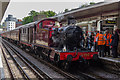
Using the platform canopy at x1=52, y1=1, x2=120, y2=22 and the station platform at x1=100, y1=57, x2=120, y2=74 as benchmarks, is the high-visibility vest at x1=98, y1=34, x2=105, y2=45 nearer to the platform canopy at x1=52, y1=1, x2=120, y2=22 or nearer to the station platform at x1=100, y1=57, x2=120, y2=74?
the station platform at x1=100, y1=57, x2=120, y2=74

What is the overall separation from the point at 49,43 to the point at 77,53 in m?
2.09

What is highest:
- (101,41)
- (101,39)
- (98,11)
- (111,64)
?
(98,11)

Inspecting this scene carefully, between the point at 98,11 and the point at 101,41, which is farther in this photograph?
the point at 98,11

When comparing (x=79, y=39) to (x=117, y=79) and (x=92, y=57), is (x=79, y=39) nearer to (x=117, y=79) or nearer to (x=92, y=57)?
(x=92, y=57)

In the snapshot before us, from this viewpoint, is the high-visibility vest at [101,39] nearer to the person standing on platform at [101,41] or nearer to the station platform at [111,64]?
the person standing on platform at [101,41]

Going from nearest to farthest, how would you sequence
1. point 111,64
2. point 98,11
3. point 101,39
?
point 111,64, point 101,39, point 98,11

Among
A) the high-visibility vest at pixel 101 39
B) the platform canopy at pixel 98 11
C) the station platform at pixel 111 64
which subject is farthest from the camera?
the platform canopy at pixel 98 11

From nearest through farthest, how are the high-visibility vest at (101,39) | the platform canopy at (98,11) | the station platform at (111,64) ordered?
1. the station platform at (111,64)
2. the high-visibility vest at (101,39)
3. the platform canopy at (98,11)

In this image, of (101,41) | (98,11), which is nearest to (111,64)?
(101,41)

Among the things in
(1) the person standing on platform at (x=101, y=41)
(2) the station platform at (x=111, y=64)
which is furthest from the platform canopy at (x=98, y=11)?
(2) the station platform at (x=111, y=64)

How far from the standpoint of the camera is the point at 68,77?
717 cm

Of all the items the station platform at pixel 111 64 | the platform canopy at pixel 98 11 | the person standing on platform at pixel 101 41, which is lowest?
the station platform at pixel 111 64

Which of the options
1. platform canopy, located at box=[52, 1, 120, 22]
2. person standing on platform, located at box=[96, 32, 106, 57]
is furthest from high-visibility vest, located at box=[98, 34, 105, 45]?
platform canopy, located at box=[52, 1, 120, 22]

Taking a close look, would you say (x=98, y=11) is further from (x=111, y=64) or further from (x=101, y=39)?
(x=111, y=64)
